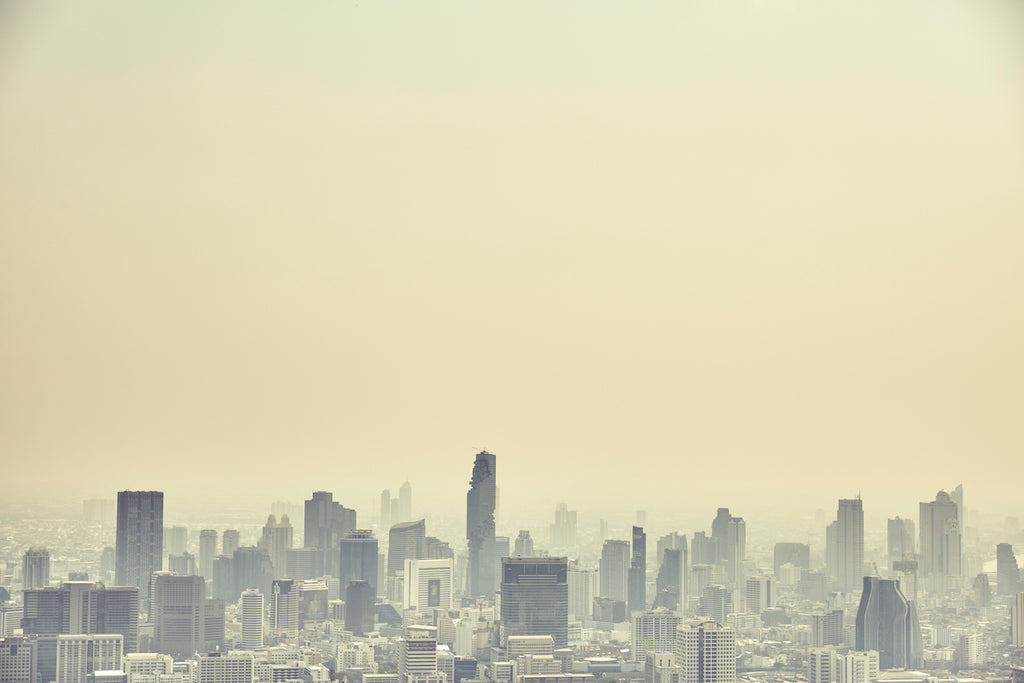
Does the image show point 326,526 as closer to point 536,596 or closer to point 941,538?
point 536,596

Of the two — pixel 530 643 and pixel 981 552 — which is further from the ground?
pixel 981 552

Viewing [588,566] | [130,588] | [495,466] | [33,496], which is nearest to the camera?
[33,496]

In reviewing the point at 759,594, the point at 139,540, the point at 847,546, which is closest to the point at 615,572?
the point at 759,594

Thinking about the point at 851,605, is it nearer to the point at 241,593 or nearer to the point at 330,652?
the point at 330,652

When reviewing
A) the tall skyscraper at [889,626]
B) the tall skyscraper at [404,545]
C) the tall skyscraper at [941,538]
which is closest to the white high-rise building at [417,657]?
the tall skyscraper at [404,545]

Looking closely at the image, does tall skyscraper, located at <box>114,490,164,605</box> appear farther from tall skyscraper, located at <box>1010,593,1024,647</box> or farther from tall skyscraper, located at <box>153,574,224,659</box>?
tall skyscraper, located at <box>1010,593,1024,647</box>

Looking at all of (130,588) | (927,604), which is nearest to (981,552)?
(927,604)

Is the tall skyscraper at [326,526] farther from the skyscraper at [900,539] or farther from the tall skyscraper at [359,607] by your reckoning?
the skyscraper at [900,539]

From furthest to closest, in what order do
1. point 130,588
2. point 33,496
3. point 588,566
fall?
point 588,566 < point 130,588 < point 33,496
